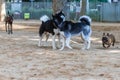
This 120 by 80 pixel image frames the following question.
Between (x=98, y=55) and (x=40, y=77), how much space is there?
14.9 feet

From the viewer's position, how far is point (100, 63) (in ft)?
40.3

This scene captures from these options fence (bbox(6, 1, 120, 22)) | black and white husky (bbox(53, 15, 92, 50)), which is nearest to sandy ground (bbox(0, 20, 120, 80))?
black and white husky (bbox(53, 15, 92, 50))

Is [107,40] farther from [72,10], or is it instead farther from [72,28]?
[72,10]

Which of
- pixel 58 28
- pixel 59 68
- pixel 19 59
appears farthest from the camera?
pixel 58 28

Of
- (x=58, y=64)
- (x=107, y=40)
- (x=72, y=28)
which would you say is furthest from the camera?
(x=107, y=40)

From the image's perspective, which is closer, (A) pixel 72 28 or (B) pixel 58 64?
(B) pixel 58 64

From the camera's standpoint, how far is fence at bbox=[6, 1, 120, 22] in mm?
47812

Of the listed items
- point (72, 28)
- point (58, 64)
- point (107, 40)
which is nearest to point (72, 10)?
point (107, 40)

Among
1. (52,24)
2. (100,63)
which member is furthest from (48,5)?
(100,63)

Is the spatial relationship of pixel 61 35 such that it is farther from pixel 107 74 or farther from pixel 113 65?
pixel 107 74

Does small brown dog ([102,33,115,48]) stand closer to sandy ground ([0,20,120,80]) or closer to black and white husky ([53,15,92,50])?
sandy ground ([0,20,120,80])

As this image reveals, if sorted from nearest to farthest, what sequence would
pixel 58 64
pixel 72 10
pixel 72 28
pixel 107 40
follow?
pixel 58 64 < pixel 72 28 < pixel 107 40 < pixel 72 10

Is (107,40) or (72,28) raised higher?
(72,28)

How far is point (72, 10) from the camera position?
52531 millimetres
